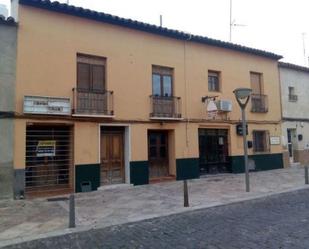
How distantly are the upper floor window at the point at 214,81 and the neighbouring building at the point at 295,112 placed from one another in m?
5.02

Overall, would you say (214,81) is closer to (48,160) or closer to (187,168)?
(187,168)

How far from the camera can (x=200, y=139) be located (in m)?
15.2

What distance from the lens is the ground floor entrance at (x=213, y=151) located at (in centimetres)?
1533

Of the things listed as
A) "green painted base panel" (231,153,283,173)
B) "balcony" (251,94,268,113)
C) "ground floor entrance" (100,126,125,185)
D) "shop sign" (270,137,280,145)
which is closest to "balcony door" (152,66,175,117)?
"ground floor entrance" (100,126,125,185)

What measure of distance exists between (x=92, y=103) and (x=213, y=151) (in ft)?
22.5

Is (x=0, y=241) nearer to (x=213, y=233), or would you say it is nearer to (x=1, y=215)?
(x=1, y=215)

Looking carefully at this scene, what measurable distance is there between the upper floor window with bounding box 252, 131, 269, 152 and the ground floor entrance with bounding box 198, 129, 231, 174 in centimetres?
222

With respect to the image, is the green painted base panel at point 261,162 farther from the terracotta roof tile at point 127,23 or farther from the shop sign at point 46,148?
the shop sign at point 46,148

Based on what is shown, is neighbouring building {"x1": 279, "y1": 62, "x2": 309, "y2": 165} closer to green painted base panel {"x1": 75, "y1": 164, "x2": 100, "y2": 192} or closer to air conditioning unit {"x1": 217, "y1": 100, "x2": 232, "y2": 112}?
air conditioning unit {"x1": 217, "y1": 100, "x2": 232, "y2": 112}

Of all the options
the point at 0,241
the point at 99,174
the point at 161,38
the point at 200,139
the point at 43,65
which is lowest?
the point at 0,241

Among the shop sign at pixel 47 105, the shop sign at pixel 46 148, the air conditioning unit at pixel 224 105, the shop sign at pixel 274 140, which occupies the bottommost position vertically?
the shop sign at pixel 46 148

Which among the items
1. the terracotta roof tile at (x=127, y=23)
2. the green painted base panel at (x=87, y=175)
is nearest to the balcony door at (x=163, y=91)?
the terracotta roof tile at (x=127, y=23)

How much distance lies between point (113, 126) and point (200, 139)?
4.60 metres

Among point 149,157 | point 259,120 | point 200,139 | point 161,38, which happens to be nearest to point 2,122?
point 149,157
